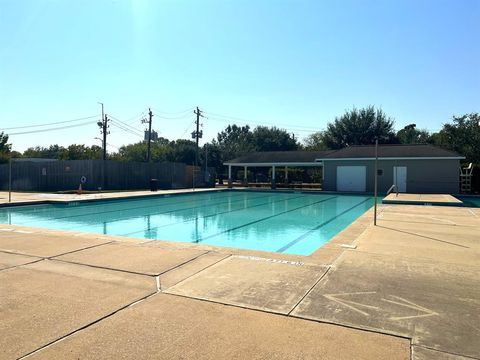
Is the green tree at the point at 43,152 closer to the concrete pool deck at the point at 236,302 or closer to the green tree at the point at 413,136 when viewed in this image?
the green tree at the point at 413,136

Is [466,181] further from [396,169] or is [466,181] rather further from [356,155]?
[356,155]

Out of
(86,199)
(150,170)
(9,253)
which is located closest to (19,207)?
(86,199)

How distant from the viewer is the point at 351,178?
25.9m

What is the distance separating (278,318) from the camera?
346 centimetres

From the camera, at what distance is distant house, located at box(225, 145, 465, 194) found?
75.4ft

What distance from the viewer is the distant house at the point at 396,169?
2298cm

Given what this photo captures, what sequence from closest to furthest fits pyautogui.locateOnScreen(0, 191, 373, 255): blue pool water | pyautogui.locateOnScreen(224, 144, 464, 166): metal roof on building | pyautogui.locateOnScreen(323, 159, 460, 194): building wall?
1. pyautogui.locateOnScreen(0, 191, 373, 255): blue pool water
2. pyautogui.locateOnScreen(323, 159, 460, 194): building wall
3. pyautogui.locateOnScreen(224, 144, 464, 166): metal roof on building

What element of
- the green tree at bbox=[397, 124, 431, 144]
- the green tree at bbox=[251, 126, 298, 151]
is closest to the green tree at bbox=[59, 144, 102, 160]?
the green tree at bbox=[251, 126, 298, 151]

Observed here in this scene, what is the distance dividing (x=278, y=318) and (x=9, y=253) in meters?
4.88

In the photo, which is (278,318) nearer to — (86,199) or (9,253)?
(9,253)

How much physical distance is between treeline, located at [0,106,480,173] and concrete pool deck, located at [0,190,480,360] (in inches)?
800

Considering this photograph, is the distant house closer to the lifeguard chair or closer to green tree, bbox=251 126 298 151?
the lifeguard chair

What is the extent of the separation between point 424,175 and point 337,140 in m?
19.6

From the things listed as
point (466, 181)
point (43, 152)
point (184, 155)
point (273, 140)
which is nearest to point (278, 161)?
point (466, 181)
